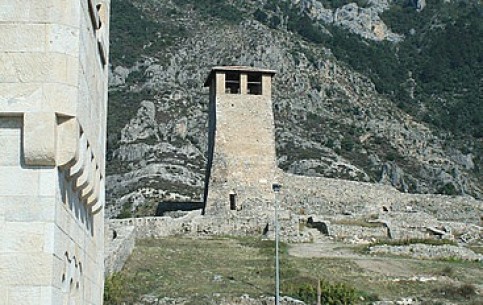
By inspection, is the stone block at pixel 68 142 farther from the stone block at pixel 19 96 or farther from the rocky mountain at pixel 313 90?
the rocky mountain at pixel 313 90

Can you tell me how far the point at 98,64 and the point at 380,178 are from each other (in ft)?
203

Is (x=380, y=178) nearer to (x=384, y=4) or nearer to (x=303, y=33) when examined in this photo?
(x=303, y=33)

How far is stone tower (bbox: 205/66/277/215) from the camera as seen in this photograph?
43.4 m

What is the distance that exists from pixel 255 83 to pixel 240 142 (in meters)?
3.62

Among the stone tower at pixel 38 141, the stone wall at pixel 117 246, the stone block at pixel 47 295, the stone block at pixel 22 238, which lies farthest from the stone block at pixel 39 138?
the stone wall at pixel 117 246

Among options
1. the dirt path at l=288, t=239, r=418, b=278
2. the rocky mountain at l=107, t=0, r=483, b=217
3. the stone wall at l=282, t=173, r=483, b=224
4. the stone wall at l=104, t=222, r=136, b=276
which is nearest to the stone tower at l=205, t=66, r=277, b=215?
the stone wall at l=282, t=173, r=483, b=224

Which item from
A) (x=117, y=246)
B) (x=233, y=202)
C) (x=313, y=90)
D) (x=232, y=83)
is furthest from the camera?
(x=313, y=90)

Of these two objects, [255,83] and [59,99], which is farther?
[255,83]

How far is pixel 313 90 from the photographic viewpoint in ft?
271

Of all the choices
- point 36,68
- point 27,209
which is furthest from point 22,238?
point 36,68

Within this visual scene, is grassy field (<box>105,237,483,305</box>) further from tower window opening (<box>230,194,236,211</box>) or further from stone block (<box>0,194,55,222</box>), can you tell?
stone block (<box>0,194,55,222</box>)

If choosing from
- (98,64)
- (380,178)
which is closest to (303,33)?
(380,178)

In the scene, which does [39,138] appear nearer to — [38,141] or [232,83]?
[38,141]

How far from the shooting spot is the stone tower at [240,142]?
4344cm
